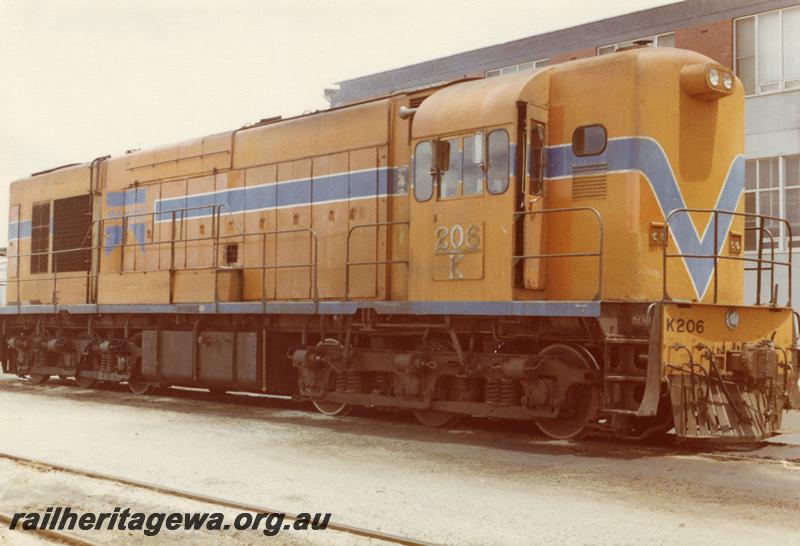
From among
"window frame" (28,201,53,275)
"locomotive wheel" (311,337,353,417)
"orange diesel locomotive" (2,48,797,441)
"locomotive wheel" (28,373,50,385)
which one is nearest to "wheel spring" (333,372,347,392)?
"orange diesel locomotive" (2,48,797,441)

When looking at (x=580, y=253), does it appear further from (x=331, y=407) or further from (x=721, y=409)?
(x=331, y=407)

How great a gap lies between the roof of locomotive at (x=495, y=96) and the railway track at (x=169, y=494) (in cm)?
519

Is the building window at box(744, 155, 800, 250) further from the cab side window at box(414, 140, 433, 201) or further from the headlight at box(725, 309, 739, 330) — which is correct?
the cab side window at box(414, 140, 433, 201)

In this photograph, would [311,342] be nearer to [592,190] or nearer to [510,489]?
[592,190]

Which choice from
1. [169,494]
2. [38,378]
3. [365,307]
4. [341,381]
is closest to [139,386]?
[38,378]

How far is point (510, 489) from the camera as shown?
732 cm

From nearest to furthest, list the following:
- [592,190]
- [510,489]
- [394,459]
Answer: [510,489]
[394,459]
[592,190]

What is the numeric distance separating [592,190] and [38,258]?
41.6 feet

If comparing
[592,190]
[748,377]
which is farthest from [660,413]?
[592,190]

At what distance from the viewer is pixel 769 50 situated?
72.1 ft

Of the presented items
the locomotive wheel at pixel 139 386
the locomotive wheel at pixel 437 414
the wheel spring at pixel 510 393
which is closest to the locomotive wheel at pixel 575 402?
the wheel spring at pixel 510 393

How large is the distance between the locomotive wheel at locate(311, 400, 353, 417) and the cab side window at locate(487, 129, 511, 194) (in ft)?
13.2

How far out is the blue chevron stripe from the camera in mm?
9445

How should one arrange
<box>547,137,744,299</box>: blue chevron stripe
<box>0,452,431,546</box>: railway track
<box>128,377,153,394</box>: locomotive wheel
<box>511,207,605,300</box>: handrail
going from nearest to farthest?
<box>0,452,431,546</box>: railway track < <box>511,207,605,300</box>: handrail < <box>547,137,744,299</box>: blue chevron stripe < <box>128,377,153,394</box>: locomotive wheel
